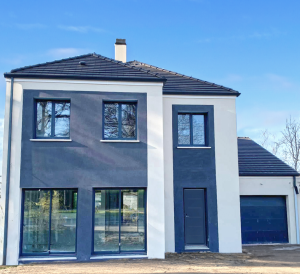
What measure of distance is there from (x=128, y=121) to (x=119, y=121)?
0.31 m

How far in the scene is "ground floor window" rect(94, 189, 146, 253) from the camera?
1171cm

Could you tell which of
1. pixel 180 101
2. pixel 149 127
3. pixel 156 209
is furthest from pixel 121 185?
pixel 180 101

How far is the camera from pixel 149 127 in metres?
12.2

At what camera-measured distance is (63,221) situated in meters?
11.6

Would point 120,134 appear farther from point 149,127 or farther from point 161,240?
point 161,240

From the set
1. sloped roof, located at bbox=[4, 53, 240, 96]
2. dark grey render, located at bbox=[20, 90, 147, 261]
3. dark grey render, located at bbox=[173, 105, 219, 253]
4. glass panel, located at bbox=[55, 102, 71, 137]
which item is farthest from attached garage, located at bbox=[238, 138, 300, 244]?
glass panel, located at bbox=[55, 102, 71, 137]

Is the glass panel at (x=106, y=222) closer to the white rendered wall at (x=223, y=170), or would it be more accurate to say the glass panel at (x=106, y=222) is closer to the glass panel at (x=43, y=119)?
the white rendered wall at (x=223, y=170)

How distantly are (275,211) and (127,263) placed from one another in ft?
26.1

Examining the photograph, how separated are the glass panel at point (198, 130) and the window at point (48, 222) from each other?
16.9ft

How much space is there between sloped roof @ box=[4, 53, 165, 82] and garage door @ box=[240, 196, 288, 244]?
7.28 m

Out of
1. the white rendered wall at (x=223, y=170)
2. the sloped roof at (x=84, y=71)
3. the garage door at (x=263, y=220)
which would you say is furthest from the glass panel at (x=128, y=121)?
the garage door at (x=263, y=220)

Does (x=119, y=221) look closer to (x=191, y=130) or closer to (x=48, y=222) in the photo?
(x=48, y=222)

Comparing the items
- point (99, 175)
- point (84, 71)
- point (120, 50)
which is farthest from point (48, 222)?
point (120, 50)

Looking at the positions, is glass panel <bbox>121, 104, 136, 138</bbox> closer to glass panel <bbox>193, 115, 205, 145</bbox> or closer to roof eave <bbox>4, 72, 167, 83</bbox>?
roof eave <bbox>4, 72, 167, 83</bbox>
